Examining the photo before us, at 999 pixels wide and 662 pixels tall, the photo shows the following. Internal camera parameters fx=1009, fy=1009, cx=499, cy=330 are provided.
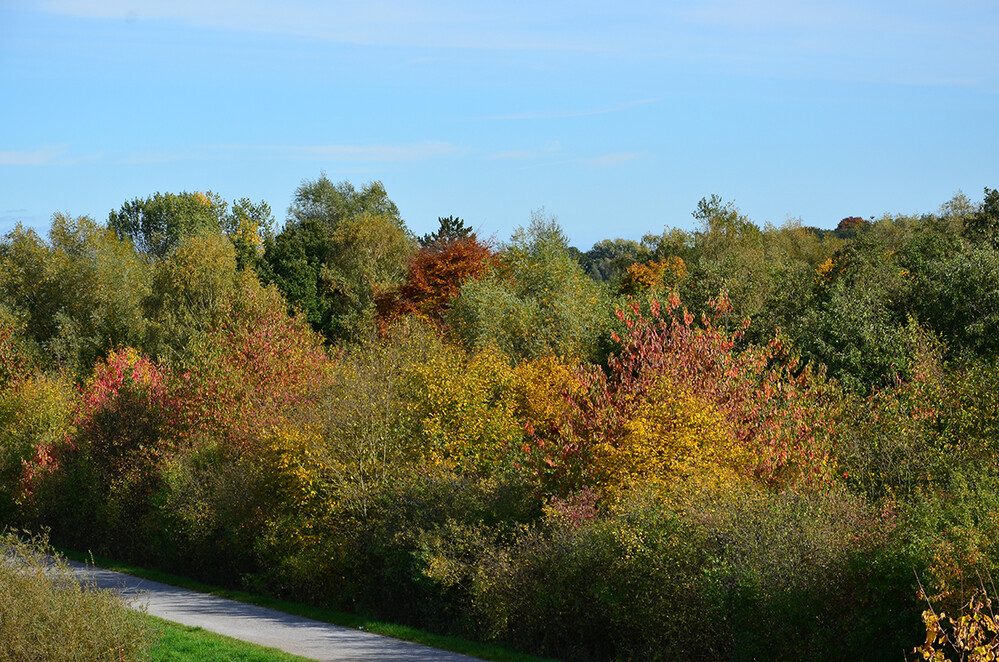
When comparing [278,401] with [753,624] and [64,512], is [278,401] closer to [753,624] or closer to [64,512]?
[64,512]

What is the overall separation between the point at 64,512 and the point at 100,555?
3.02m

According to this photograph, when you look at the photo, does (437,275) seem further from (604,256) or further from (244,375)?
(604,256)

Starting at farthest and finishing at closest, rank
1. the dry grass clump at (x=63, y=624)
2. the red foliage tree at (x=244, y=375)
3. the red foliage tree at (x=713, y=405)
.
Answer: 1. the red foliage tree at (x=244, y=375)
2. the red foliage tree at (x=713, y=405)
3. the dry grass clump at (x=63, y=624)

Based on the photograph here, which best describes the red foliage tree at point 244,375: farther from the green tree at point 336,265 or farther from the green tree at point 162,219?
the green tree at point 162,219

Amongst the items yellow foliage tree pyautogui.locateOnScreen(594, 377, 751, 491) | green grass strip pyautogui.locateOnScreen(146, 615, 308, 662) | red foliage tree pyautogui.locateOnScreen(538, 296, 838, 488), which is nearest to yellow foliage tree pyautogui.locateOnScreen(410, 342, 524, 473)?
red foliage tree pyautogui.locateOnScreen(538, 296, 838, 488)

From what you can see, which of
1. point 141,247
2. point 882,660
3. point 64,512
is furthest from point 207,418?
point 141,247

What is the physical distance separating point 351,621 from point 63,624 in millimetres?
7655

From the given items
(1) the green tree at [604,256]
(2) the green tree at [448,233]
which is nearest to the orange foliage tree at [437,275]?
(2) the green tree at [448,233]

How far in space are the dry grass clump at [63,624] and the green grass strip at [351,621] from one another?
569cm

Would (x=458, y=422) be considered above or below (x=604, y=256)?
below

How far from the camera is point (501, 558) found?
1831 cm

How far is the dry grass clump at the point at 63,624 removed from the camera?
1362cm

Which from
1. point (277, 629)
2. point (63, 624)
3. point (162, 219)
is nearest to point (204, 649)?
point (277, 629)

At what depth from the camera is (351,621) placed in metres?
20.5
